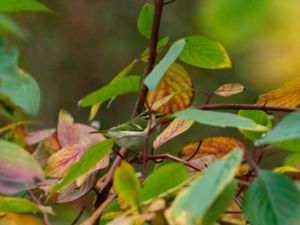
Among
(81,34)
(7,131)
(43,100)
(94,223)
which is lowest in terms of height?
(43,100)

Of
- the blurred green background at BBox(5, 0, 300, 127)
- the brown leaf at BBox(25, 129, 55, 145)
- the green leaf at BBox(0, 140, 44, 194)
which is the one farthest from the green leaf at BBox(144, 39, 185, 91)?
the blurred green background at BBox(5, 0, 300, 127)

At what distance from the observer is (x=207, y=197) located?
0.37 metres

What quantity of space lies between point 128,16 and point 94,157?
117 inches

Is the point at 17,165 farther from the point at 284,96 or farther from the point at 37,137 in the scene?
the point at 37,137

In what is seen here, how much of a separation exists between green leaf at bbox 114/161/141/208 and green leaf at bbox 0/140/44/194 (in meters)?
0.17

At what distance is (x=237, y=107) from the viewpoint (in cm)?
55

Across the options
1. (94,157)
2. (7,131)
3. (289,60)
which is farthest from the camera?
(289,60)

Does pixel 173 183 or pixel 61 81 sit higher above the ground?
pixel 173 183

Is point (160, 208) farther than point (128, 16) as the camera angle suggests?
No

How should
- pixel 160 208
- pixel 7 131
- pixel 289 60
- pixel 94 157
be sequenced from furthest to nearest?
pixel 289 60
pixel 7 131
pixel 94 157
pixel 160 208

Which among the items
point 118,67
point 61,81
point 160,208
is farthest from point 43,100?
point 160,208

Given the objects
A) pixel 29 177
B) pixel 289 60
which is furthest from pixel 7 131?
pixel 289 60

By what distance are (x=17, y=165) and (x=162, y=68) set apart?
163 mm

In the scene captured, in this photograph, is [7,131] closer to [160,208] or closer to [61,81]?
[160,208]
